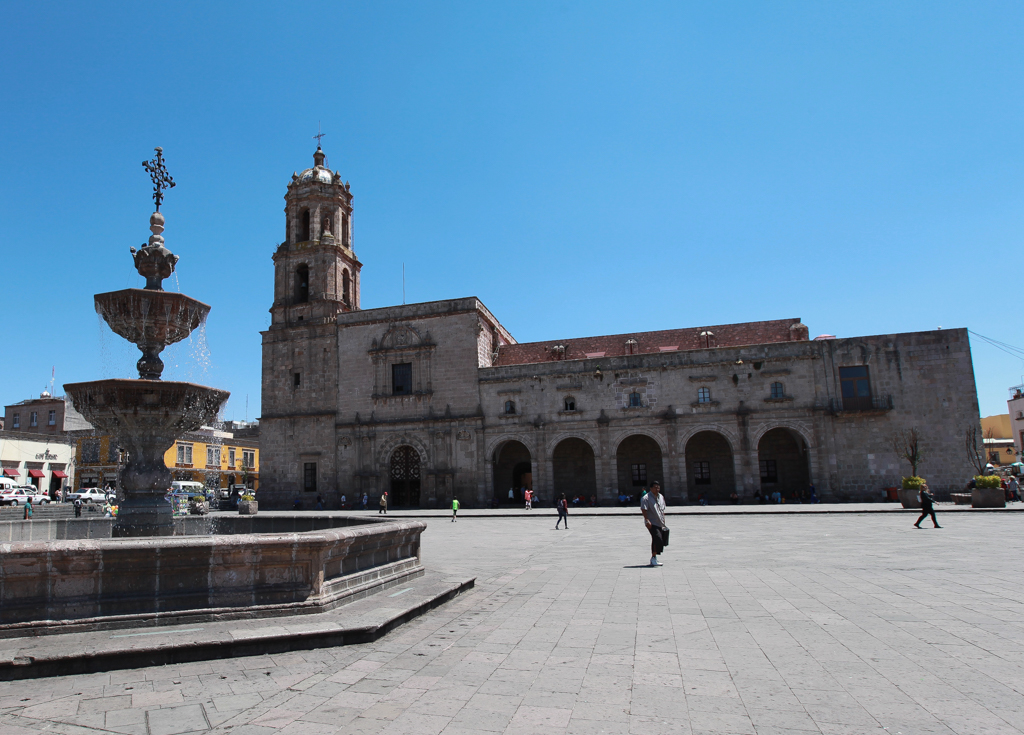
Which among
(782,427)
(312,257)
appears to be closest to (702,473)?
(782,427)

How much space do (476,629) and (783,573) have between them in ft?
17.3

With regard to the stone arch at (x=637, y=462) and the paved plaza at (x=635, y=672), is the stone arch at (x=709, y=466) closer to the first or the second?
the stone arch at (x=637, y=462)

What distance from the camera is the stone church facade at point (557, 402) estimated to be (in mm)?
30047

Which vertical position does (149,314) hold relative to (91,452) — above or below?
above

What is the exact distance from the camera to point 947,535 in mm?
14148

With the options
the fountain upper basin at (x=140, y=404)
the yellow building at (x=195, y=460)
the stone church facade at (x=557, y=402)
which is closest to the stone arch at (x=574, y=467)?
the stone church facade at (x=557, y=402)

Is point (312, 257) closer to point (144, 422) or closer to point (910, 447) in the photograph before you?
point (144, 422)

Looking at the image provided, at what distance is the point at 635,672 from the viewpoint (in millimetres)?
4641

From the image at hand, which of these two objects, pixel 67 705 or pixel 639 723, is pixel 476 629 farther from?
pixel 67 705

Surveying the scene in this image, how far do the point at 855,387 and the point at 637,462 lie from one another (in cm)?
1129

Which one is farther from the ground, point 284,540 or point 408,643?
point 284,540

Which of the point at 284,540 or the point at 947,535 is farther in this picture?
the point at 947,535

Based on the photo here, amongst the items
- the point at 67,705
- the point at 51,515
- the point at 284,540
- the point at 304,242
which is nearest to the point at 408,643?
the point at 284,540

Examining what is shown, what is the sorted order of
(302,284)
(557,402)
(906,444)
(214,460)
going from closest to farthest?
(906,444) → (557,402) → (302,284) → (214,460)
